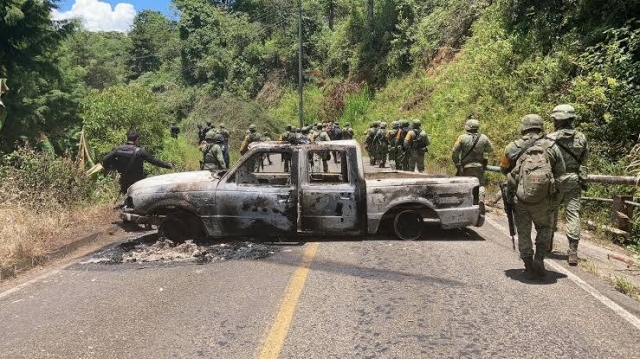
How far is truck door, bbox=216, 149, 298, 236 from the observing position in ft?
25.2

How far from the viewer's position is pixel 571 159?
6.49m

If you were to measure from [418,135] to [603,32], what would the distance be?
16.4 ft

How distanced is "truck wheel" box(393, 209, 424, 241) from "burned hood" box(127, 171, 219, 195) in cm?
284

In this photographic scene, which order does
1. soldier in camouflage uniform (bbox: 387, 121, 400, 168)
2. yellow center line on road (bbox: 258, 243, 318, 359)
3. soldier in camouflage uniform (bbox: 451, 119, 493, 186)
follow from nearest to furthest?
1. yellow center line on road (bbox: 258, 243, 318, 359)
2. soldier in camouflage uniform (bbox: 451, 119, 493, 186)
3. soldier in camouflage uniform (bbox: 387, 121, 400, 168)

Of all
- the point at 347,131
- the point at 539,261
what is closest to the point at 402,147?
the point at 347,131

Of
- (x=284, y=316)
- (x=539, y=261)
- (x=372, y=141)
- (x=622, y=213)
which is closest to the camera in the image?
(x=284, y=316)

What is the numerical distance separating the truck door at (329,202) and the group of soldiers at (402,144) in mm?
6868

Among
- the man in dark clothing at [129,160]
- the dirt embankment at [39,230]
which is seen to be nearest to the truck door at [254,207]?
the man in dark clothing at [129,160]

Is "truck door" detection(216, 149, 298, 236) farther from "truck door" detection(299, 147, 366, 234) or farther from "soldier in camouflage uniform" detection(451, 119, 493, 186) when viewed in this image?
"soldier in camouflage uniform" detection(451, 119, 493, 186)

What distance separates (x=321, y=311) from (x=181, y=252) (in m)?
3.11

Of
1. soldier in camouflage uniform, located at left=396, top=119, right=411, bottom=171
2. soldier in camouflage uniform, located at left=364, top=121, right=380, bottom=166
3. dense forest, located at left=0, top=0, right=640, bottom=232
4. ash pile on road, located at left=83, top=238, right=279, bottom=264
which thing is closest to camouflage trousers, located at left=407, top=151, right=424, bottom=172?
soldier in camouflage uniform, located at left=396, top=119, right=411, bottom=171

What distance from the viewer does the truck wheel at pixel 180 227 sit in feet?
25.4

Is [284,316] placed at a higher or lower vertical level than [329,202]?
lower

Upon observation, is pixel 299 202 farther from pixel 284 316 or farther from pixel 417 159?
pixel 417 159
